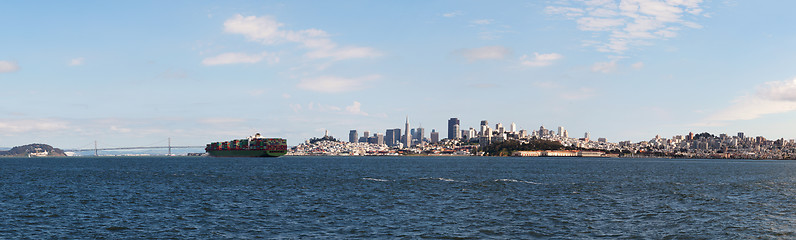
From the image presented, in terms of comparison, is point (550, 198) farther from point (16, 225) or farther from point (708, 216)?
point (16, 225)

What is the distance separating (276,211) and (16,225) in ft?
62.0

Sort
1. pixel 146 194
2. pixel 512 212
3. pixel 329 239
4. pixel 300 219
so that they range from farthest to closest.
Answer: pixel 146 194 < pixel 512 212 < pixel 300 219 < pixel 329 239

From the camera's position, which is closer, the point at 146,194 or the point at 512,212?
the point at 512,212

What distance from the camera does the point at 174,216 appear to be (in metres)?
47.8

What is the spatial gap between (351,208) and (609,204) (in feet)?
82.1

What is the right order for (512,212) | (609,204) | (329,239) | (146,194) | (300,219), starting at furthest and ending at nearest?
1. (146,194)
2. (609,204)
3. (512,212)
4. (300,219)
5. (329,239)

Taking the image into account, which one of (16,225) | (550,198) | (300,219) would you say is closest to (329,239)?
(300,219)

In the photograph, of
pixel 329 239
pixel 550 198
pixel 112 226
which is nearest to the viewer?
pixel 329 239

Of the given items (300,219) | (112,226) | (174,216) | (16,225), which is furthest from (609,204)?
Answer: (16,225)

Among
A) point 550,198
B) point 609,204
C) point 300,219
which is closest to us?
point 300,219

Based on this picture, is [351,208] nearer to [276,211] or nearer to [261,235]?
[276,211]

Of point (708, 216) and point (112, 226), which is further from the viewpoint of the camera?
point (708, 216)

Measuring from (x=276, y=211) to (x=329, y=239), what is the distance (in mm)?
15475

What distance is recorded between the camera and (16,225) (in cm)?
4303
